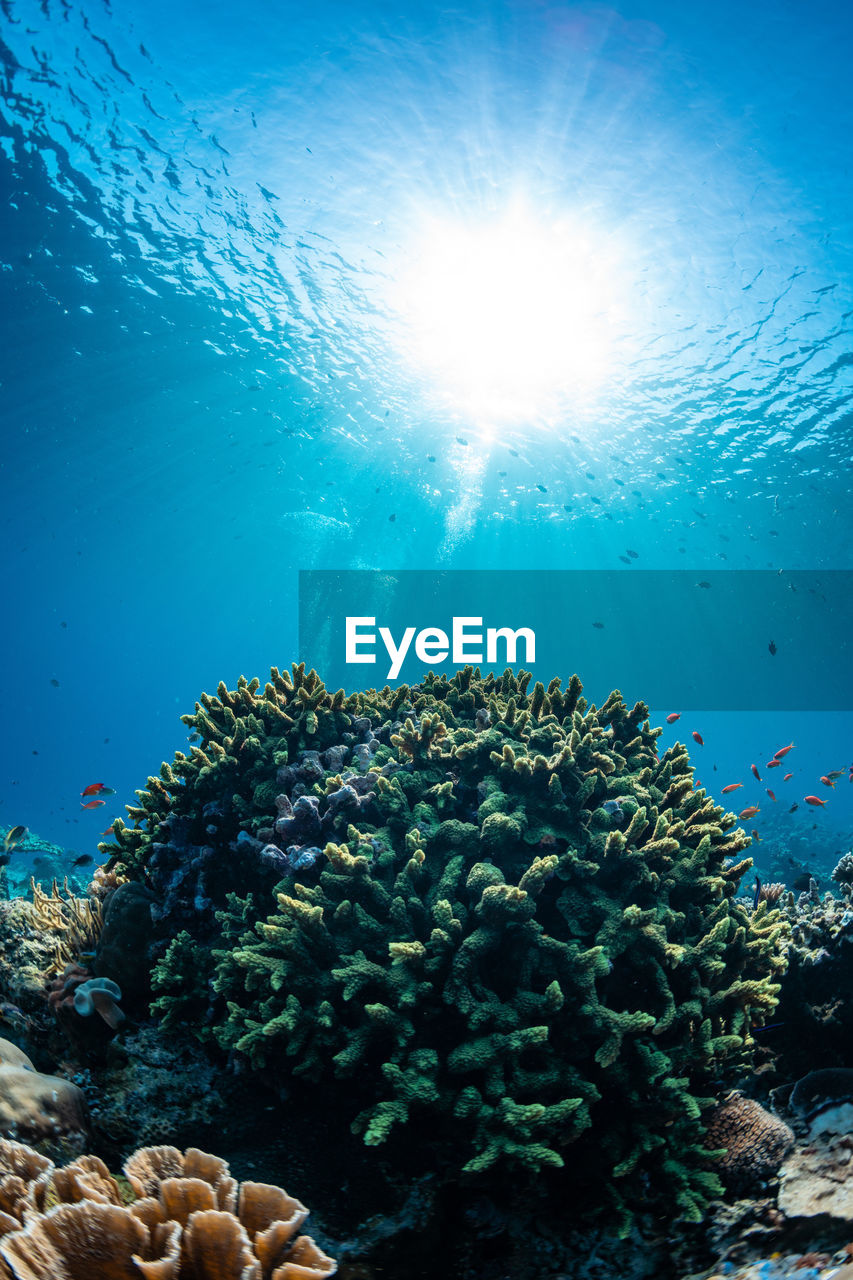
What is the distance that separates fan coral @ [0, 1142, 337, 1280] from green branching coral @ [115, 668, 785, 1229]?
0.70 meters

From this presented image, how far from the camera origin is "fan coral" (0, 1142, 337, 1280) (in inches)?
65.1

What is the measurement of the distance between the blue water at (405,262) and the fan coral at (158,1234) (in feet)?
57.2

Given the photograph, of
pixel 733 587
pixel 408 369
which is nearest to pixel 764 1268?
pixel 408 369

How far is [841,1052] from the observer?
3744 millimetres

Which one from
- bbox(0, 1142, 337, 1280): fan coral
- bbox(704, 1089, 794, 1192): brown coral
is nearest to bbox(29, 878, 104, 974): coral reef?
bbox(0, 1142, 337, 1280): fan coral

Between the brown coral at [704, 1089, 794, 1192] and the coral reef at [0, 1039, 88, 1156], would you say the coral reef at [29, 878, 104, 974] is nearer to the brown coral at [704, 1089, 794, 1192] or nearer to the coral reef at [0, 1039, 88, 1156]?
the coral reef at [0, 1039, 88, 1156]

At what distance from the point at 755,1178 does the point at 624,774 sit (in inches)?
86.6

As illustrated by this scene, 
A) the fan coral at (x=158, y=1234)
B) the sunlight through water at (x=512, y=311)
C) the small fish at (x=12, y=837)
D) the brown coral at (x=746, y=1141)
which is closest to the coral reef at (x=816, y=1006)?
the brown coral at (x=746, y=1141)

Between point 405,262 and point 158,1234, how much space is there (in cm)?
2295

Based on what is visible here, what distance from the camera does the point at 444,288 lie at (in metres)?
21.0

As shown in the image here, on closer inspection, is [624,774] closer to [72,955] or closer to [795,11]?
[72,955]

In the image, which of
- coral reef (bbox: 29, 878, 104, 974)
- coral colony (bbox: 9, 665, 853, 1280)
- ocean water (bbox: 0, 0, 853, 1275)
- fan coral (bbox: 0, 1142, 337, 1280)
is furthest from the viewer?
ocean water (bbox: 0, 0, 853, 1275)

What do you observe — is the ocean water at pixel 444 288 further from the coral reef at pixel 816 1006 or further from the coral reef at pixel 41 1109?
the coral reef at pixel 41 1109

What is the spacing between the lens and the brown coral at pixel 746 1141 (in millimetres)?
2846
